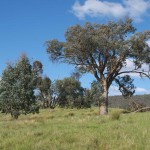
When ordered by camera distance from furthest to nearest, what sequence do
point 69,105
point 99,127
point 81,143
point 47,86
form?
point 69,105
point 47,86
point 99,127
point 81,143

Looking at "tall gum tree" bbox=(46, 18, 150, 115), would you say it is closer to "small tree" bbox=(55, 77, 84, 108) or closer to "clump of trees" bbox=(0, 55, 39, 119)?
"clump of trees" bbox=(0, 55, 39, 119)

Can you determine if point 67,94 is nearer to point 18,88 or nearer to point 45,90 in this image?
point 45,90

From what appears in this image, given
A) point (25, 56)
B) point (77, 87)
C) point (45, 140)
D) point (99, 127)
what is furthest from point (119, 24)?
point (77, 87)

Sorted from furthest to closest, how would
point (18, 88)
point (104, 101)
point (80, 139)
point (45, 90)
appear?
point (45, 90) < point (104, 101) < point (18, 88) < point (80, 139)

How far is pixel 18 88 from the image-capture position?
111 feet

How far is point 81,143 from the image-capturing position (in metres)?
16.1

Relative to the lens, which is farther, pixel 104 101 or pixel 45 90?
pixel 45 90

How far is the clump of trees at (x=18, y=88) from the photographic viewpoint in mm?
33750

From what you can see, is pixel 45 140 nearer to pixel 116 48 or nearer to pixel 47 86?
pixel 116 48

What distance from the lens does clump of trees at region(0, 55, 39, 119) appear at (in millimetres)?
33750

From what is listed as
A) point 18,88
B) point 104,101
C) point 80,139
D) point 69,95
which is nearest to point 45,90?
point 69,95

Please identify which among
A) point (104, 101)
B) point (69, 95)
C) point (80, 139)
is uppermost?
point (69, 95)

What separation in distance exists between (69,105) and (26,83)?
50.5 m

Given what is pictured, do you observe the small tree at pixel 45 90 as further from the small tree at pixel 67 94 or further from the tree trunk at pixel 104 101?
the tree trunk at pixel 104 101
